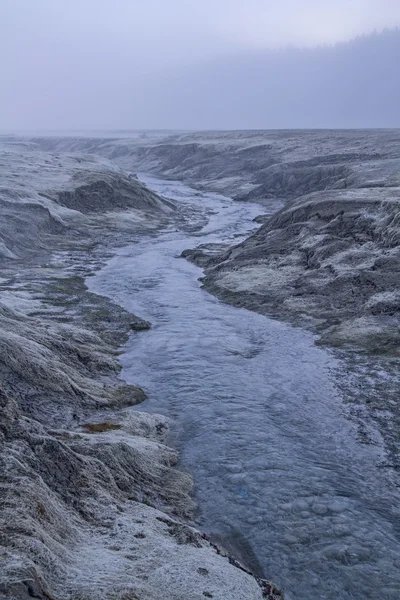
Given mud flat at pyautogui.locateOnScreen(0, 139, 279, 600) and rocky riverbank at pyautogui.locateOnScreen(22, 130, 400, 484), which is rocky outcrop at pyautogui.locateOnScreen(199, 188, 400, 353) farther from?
mud flat at pyautogui.locateOnScreen(0, 139, 279, 600)

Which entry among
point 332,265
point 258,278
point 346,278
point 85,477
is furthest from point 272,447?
point 258,278

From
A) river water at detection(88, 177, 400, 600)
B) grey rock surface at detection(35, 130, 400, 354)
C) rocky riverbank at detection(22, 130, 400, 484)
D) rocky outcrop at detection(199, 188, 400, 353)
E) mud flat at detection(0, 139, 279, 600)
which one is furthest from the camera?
grey rock surface at detection(35, 130, 400, 354)

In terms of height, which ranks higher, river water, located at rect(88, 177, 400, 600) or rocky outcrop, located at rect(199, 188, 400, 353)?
rocky outcrop, located at rect(199, 188, 400, 353)

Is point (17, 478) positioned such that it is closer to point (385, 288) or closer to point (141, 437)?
point (141, 437)

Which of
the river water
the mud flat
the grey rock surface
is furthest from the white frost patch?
the mud flat

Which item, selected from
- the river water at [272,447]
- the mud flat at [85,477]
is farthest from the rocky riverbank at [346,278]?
the mud flat at [85,477]

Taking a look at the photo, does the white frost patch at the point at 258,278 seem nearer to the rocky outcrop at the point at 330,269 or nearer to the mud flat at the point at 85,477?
the rocky outcrop at the point at 330,269

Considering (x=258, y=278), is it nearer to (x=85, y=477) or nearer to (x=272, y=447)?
(x=272, y=447)
